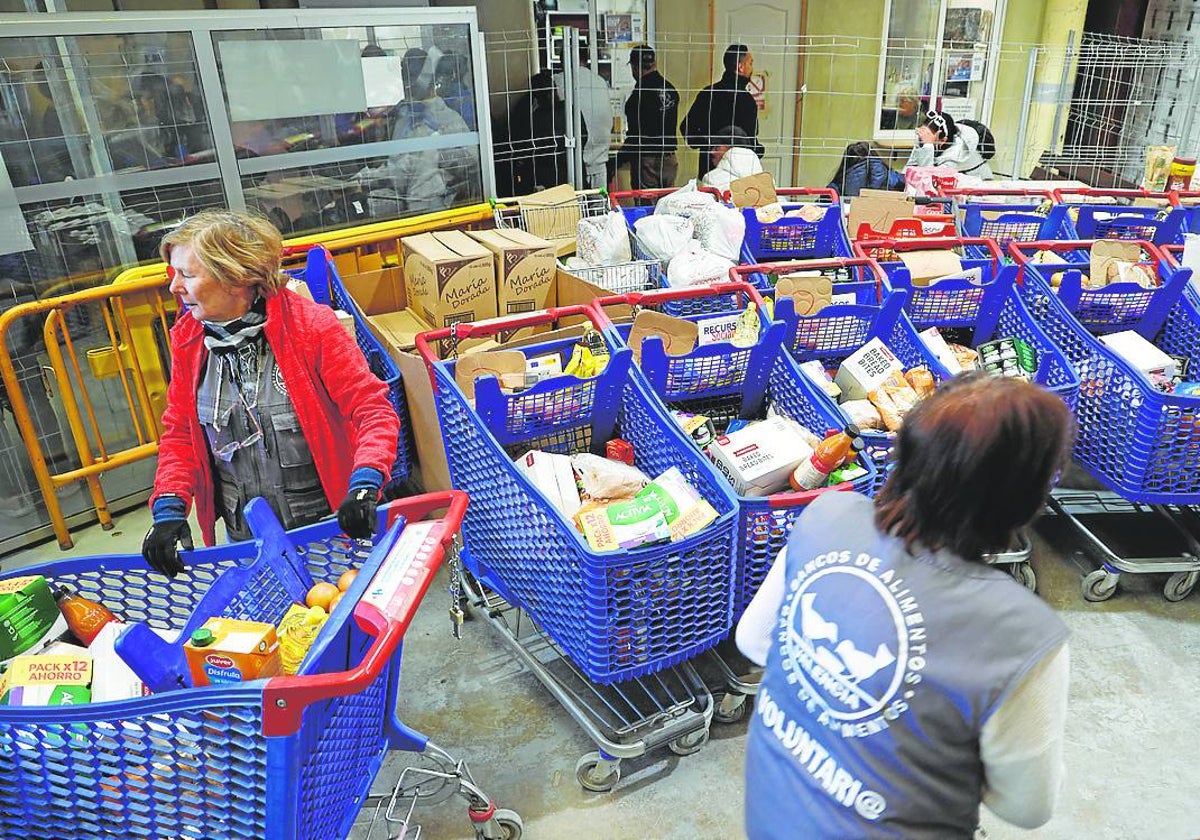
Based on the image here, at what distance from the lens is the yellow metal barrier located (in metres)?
3.76

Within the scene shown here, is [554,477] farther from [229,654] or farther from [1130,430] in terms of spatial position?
[1130,430]

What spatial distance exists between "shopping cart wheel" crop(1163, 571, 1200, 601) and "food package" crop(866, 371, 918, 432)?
133cm

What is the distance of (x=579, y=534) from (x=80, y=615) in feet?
3.96

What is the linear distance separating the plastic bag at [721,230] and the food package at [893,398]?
61.1 inches

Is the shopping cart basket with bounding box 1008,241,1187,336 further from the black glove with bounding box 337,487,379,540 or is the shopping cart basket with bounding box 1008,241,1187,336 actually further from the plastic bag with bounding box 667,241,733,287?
the black glove with bounding box 337,487,379,540

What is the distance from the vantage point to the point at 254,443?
2.50 meters

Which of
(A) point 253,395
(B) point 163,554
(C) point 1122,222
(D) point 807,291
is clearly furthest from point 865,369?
(C) point 1122,222

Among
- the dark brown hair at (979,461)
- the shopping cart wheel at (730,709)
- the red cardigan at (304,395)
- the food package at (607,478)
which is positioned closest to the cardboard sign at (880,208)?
the food package at (607,478)

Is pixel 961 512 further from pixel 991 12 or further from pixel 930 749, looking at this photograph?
pixel 991 12

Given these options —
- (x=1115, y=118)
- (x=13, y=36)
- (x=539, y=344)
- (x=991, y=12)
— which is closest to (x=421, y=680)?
(x=539, y=344)

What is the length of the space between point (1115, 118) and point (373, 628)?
828cm

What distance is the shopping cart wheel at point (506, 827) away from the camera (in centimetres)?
246

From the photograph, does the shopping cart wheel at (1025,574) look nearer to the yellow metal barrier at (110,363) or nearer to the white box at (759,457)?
the white box at (759,457)

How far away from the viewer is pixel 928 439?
126cm
